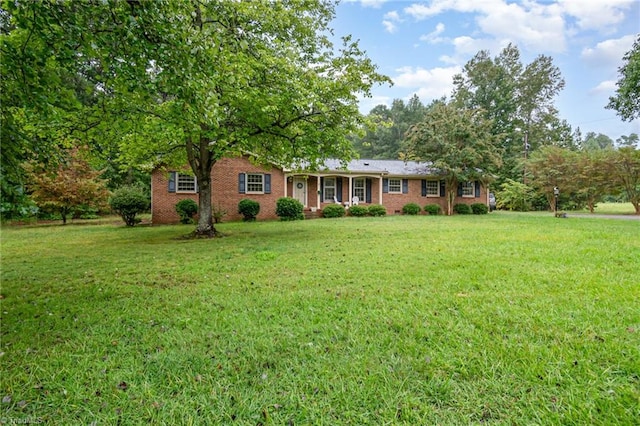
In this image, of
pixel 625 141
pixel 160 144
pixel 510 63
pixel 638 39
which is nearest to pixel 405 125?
pixel 510 63

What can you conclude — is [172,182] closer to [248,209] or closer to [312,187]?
[248,209]

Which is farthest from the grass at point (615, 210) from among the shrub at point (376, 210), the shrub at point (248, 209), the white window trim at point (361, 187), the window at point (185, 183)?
the window at point (185, 183)

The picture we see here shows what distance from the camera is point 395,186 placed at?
836 inches

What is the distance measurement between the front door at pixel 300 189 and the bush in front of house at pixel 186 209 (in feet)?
19.8

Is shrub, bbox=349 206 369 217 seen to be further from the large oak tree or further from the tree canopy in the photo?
the large oak tree

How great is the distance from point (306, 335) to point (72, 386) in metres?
1.75

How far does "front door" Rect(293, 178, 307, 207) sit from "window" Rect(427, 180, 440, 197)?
8.83m

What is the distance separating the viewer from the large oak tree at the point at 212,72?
10.6 ft

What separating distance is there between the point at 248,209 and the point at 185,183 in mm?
3525

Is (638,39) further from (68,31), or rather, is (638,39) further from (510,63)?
(510,63)

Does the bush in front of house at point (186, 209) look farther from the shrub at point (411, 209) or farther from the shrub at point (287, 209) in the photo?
the shrub at point (411, 209)

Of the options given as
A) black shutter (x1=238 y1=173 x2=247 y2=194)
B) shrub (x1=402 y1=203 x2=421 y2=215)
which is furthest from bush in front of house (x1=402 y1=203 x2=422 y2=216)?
black shutter (x1=238 y1=173 x2=247 y2=194)

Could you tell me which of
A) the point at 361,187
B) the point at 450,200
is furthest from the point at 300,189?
the point at 450,200

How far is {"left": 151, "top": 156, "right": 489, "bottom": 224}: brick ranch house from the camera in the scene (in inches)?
627
